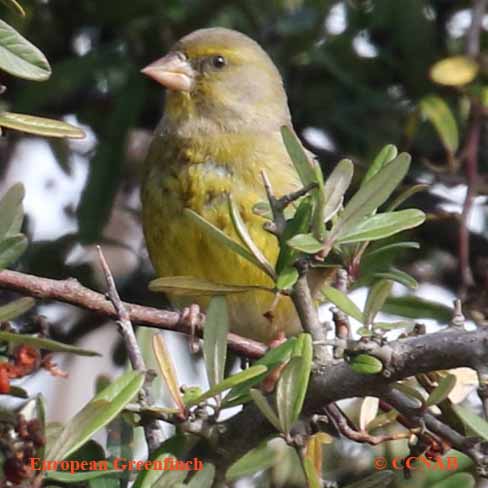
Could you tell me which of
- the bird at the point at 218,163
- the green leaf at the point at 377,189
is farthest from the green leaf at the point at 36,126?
the bird at the point at 218,163

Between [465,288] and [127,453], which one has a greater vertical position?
[127,453]

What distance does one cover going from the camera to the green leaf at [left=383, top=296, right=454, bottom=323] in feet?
8.45

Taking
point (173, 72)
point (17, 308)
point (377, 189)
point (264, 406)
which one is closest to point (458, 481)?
point (264, 406)

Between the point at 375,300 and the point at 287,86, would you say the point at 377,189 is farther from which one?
the point at 287,86

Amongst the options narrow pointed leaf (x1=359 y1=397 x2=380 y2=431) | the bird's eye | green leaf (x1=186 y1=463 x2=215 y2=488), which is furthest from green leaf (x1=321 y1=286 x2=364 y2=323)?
the bird's eye

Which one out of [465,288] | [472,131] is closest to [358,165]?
[472,131]

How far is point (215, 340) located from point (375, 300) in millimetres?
251

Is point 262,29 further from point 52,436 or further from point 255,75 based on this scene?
point 52,436

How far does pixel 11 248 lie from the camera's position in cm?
175

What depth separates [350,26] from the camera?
3.68 metres

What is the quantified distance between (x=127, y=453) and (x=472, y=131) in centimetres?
148

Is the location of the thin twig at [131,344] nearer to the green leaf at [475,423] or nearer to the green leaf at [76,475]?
the green leaf at [76,475]

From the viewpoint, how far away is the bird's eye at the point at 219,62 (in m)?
3.46

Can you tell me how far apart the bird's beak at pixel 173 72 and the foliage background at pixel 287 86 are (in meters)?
0.21
